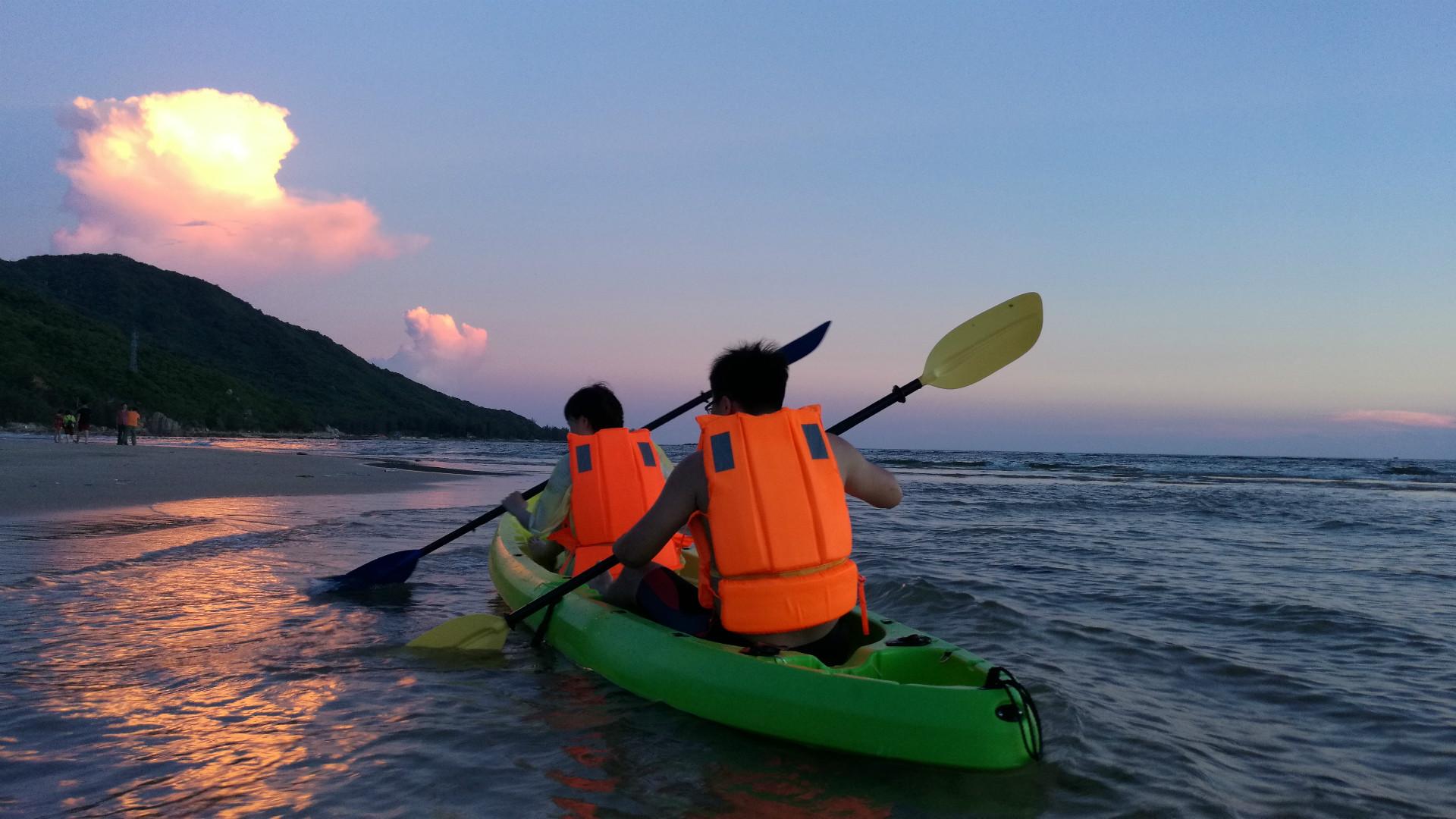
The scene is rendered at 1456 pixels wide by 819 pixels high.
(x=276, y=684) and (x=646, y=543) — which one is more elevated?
(x=646, y=543)

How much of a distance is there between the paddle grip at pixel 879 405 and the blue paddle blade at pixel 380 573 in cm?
369

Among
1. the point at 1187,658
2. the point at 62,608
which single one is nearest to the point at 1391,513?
the point at 1187,658

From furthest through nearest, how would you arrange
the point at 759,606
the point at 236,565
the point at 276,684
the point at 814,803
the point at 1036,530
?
the point at 1036,530 < the point at 236,565 < the point at 276,684 < the point at 759,606 < the point at 814,803

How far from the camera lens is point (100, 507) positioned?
988cm

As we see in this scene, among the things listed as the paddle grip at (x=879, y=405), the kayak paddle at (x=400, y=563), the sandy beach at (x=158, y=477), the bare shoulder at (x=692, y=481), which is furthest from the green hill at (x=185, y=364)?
the bare shoulder at (x=692, y=481)

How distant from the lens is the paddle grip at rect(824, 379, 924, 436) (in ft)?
15.5

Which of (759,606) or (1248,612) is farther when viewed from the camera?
(1248,612)

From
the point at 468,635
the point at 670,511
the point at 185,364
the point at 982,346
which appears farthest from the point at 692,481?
the point at 185,364

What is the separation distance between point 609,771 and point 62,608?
3954mm

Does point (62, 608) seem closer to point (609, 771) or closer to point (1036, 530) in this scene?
point (609, 771)

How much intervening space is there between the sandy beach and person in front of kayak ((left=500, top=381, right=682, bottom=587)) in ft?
25.1

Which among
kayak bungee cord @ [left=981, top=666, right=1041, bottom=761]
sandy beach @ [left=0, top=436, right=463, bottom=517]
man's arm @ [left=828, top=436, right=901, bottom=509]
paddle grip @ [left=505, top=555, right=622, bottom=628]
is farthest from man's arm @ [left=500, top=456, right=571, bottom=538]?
sandy beach @ [left=0, top=436, right=463, bottom=517]

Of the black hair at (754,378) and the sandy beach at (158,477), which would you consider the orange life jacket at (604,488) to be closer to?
the black hair at (754,378)

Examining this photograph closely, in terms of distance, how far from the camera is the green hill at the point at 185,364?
4956 cm
